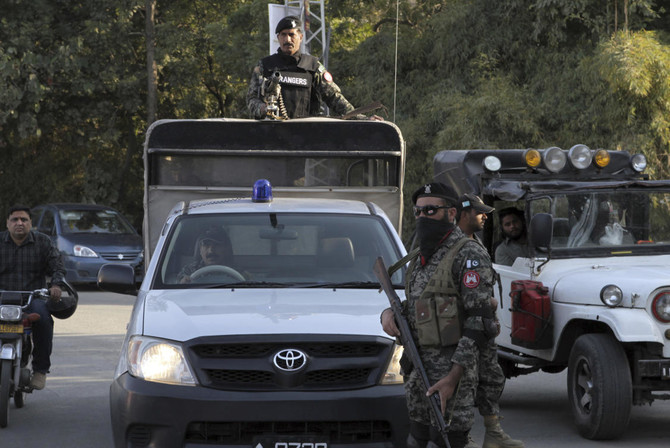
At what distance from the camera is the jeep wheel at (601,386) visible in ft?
24.3

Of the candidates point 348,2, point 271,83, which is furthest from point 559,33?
point 271,83

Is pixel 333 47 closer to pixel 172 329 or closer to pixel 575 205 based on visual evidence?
pixel 575 205

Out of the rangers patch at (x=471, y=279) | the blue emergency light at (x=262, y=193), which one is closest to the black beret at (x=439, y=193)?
the rangers patch at (x=471, y=279)

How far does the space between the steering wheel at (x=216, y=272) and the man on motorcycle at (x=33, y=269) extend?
209 centimetres

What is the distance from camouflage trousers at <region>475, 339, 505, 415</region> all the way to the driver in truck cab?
65.5 inches

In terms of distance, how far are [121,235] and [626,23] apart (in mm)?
10159

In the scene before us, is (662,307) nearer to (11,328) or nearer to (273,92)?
(273,92)

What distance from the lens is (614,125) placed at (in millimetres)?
19672

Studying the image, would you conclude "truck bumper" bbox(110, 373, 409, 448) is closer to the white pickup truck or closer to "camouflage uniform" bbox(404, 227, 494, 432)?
the white pickup truck

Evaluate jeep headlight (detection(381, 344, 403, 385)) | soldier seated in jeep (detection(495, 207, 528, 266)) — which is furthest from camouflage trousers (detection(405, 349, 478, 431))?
soldier seated in jeep (detection(495, 207, 528, 266))

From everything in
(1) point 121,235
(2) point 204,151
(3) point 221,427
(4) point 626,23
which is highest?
(4) point 626,23

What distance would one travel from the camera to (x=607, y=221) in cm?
864

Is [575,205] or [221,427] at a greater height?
[575,205]

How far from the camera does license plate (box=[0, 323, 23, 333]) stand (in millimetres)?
8141
